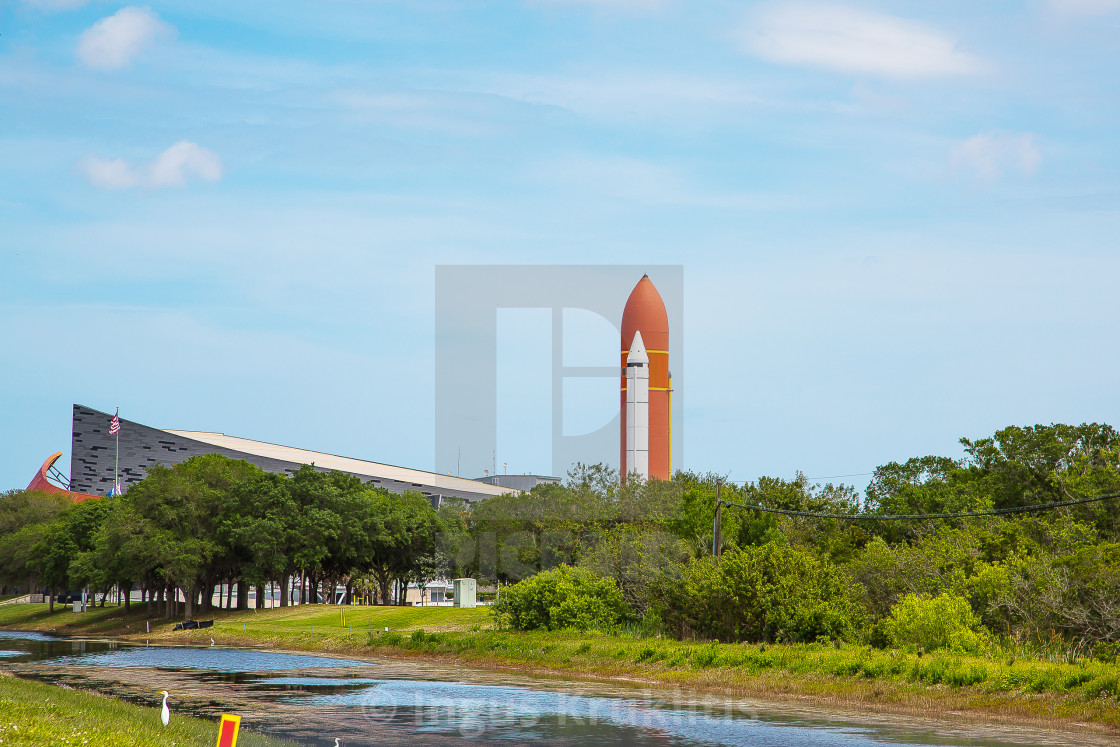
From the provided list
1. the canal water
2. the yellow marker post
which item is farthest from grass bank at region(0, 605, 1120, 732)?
the yellow marker post

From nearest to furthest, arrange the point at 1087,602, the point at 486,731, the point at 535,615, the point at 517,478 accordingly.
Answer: the point at 486,731
the point at 1087,602
the point at 535,615
the point at 517,478

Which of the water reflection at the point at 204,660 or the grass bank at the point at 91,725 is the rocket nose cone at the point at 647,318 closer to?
the water reflection at the point at 204,660

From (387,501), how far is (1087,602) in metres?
64.4

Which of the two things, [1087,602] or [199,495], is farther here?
[199,495]

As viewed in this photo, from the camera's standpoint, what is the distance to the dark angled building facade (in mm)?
150000

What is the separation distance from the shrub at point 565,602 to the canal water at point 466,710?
5483 mm

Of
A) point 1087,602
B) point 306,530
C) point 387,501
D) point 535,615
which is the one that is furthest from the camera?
point 387,501

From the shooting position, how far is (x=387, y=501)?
93375 millimetres

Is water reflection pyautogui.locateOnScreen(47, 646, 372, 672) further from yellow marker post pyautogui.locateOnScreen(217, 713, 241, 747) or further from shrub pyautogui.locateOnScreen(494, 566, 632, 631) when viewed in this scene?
yellow marker post pyautogui.locateOnScreen(217, 713, 241, 747)

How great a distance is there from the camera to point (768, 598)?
45219mm

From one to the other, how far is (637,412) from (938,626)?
57.4 m

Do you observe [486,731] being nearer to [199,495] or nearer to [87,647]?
[87,647]

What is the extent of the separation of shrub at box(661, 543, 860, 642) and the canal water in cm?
705

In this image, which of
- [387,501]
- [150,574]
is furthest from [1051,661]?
[150,574]
